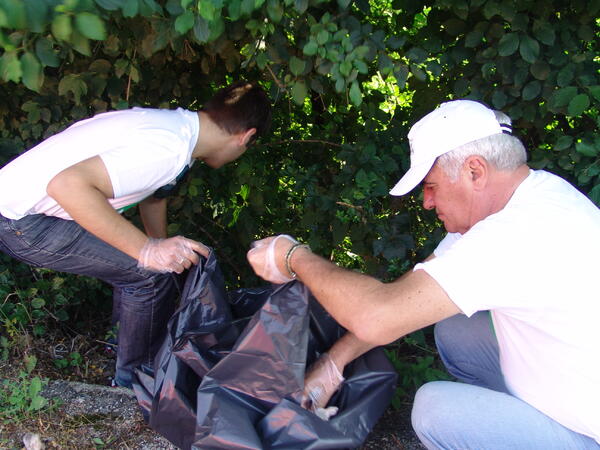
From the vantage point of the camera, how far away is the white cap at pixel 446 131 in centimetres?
191

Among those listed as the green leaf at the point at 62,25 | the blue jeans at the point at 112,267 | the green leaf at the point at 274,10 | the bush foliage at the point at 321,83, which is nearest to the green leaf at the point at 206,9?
the bush foliage at the point at 321,83

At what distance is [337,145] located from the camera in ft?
11.6

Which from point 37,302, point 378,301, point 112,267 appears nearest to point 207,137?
point 112,267

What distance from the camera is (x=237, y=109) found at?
259cm

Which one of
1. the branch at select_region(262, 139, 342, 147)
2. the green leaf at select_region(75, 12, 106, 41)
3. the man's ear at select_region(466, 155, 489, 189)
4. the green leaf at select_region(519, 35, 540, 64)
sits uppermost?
the green leaf at select_region(75, 12, 106, 41)

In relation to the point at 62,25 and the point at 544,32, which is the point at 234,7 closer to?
the point at 62,25

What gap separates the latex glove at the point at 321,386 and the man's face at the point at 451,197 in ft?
2.03

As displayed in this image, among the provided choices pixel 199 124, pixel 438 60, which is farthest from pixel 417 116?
pixel 199 124

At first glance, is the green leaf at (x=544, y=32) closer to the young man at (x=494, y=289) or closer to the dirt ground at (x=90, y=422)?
the young man at (x=494, y=289)

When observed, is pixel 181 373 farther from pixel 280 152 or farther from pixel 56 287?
pixel 280 152

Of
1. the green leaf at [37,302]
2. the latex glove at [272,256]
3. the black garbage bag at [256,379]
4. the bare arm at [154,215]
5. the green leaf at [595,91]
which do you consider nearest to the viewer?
the black garbage bag at [256,379]

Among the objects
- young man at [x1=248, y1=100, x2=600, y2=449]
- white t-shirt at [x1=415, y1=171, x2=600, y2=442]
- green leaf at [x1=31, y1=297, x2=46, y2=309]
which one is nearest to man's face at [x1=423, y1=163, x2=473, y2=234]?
young man at [x1=248, y1=100, x2=600, y2=449]

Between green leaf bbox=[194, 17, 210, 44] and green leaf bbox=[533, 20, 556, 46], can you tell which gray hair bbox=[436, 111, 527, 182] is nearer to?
green leaf bbox=[533, 20, 556, 46]

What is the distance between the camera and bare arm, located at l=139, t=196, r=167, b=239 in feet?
9.75
